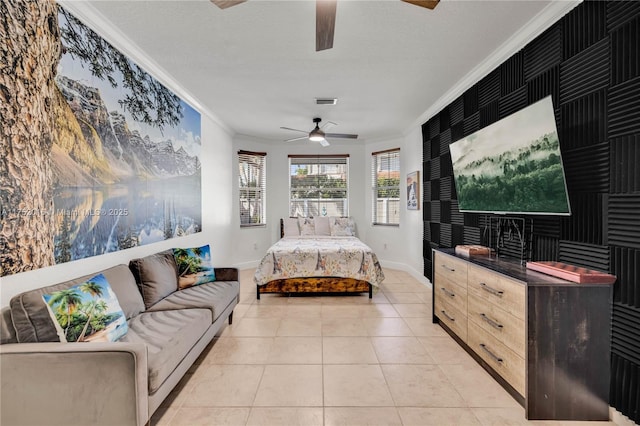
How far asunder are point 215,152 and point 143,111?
6.45 feet

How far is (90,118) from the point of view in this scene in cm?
227

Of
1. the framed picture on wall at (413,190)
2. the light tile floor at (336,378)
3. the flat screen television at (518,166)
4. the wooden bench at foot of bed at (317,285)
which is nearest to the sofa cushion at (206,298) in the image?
the light tile floor at (336,378)

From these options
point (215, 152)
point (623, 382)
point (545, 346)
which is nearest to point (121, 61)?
point (215, 152)

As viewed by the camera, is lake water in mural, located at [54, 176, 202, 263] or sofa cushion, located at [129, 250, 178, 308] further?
sofa cushion, located at [129, 250, 178, 308]

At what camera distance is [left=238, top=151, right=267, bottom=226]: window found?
19.9ft

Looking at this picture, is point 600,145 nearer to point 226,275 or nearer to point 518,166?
point 518,166

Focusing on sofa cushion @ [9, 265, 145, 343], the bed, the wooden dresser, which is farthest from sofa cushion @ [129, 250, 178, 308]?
the wooden dresser

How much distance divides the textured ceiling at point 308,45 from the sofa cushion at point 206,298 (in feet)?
7.48

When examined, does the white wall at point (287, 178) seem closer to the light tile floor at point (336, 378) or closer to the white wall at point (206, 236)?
the white wall at point (206, 236)

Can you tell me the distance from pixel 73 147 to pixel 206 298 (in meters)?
1.56

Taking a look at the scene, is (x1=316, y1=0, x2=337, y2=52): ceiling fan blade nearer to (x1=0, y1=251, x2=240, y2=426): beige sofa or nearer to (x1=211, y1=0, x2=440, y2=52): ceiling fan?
(x1=211, y1=0, x2=440, y2=52): ceiling fan

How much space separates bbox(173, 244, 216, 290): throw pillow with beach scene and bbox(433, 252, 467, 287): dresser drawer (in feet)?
8.07

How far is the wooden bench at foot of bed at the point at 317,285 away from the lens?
4.20 metres

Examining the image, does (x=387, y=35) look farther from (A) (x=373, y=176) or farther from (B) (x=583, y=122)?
(A) (x=373, y=176)
